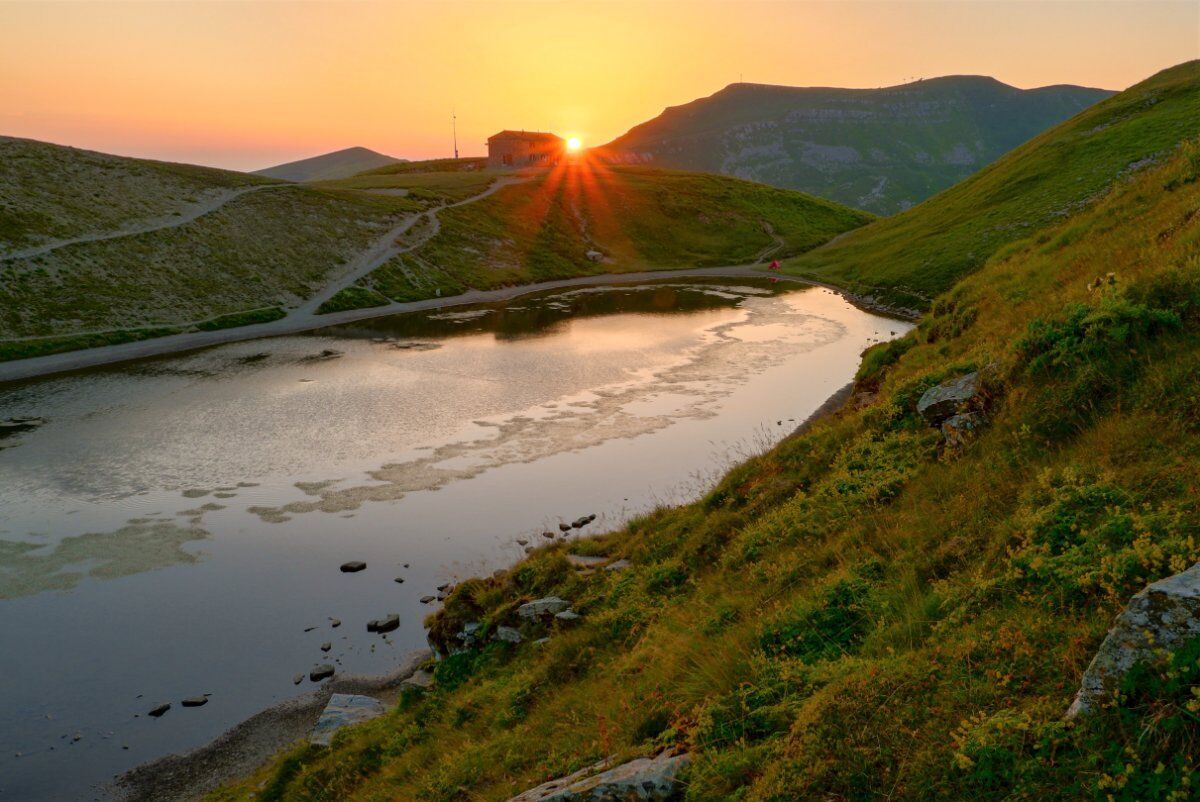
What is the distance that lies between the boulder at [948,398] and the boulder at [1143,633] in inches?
329

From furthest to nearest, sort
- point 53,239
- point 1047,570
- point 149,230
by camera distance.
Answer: point 149,230 → point 53,239 → point 1047,570

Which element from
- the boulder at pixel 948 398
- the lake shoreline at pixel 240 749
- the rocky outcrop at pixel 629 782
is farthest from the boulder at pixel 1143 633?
the lake shoreline at pixel 240 749

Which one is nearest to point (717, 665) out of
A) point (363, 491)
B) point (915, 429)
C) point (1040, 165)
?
point (915, 429)

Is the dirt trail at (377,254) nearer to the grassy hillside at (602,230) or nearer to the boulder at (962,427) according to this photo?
the grassy hillside at (602,230)

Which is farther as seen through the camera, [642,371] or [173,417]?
[642,371]

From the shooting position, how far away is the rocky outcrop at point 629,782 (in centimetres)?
730

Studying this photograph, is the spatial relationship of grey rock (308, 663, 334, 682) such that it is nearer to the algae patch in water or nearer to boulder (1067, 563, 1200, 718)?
the algae patch in water

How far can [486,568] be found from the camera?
24906 millimetres

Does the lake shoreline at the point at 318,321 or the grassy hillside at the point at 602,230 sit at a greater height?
the grassy hillside at the point at 602,230

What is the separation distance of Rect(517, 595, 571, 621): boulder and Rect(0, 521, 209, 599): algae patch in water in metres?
18.3

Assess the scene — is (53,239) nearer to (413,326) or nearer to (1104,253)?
(413,326)

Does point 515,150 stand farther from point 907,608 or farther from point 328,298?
point 907,608

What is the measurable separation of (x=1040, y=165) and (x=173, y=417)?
375 ft

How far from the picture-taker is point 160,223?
90250 mm
